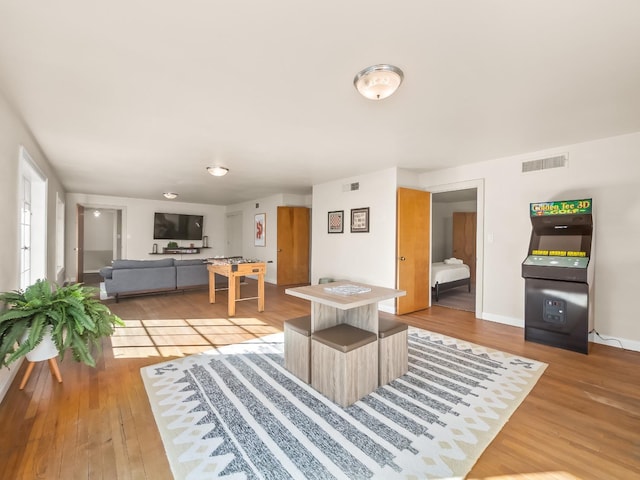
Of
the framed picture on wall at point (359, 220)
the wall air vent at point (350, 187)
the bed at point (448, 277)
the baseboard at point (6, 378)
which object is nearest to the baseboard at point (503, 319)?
the bed at point (448, 277)

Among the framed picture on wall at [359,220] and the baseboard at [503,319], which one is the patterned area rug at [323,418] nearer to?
the baseboard at [503,319]

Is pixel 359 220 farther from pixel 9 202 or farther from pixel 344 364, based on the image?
pixel 9 202

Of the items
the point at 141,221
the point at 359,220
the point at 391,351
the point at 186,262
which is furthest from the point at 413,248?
the point at 141,221

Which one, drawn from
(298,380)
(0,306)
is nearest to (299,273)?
(298,380)

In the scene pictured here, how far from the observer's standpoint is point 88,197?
7852 millimetres

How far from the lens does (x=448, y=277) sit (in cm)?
583

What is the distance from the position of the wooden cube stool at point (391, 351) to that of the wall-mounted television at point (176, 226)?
27.3ft

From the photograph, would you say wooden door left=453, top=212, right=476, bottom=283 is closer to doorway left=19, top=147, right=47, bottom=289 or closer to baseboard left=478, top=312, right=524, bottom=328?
baseboard left=478, top=312, right=524, bottom=328

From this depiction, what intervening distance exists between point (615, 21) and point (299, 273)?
6838 millimetres

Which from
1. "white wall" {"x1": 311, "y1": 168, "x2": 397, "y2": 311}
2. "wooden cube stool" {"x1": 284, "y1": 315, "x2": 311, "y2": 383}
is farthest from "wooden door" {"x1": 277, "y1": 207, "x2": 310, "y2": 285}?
"wooden cube stool" {"x1": 284, "y1": 315, "x2": 311, "y2": 383}

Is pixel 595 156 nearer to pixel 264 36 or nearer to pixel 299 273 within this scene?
pixel 264 36

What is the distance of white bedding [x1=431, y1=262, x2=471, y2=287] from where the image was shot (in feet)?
18.2

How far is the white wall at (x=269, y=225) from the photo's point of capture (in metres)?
7.55

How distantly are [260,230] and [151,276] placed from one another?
3170mm
